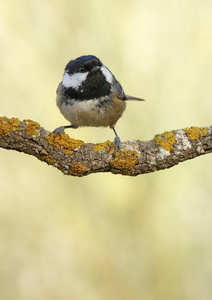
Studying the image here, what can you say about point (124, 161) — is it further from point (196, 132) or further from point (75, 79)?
point (75, 79)

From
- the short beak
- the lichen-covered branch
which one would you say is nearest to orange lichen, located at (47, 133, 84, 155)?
the lichen-covered branch

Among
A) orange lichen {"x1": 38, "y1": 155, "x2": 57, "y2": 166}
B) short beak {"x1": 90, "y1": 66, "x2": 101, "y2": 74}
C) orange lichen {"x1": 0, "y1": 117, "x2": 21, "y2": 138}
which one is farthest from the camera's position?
short beak {"x1": 90, "y1": 66, "x2": 101, "y2": 74}

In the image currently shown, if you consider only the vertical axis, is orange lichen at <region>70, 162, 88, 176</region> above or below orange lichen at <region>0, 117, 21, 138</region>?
below

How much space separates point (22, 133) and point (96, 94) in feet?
3.16

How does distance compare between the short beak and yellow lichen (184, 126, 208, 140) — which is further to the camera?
the short beak

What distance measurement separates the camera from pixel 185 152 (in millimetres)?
2654

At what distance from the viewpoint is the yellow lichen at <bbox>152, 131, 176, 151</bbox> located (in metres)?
2.64

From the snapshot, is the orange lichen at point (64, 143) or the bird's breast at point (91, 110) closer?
the orange lichen at point (64, 143)

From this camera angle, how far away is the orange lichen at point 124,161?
262 cm

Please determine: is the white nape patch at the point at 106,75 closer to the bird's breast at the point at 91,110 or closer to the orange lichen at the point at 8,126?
the bird's breast at the point at 91,110

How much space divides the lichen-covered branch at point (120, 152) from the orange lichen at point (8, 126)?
0.05 meters

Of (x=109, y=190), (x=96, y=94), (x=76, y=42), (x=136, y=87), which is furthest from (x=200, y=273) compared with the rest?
(x=76, y=42)

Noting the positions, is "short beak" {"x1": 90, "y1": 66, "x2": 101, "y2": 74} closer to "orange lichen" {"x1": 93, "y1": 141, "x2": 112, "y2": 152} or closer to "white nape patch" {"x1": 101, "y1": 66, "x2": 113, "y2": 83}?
"white nape patch" {"x1": 101, "y1": 66, "x2": 113, "y2": 83}

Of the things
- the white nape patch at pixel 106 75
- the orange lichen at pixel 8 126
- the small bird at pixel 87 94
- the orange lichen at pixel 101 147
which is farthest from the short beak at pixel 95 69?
the orange lichen at pixel 8 126
